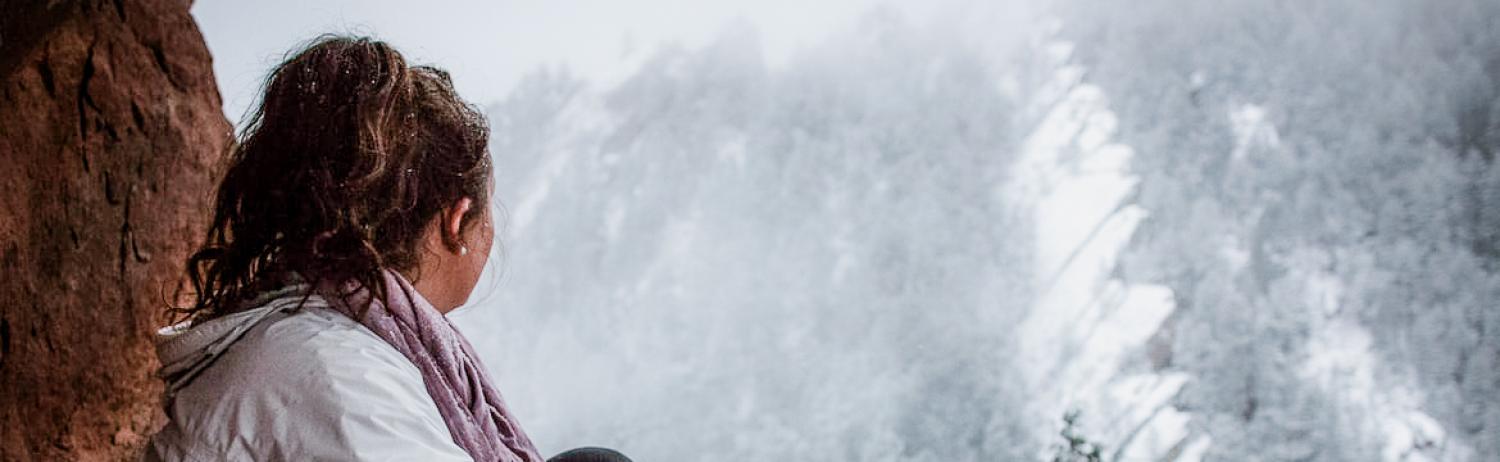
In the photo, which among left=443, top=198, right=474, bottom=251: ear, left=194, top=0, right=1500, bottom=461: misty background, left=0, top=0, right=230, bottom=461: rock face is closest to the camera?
left=443, top=198, right=474, bottom=251: ear

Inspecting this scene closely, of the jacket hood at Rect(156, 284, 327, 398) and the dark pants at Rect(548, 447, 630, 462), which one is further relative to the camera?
the dark pants at Rect(548, 447, 630, 462)

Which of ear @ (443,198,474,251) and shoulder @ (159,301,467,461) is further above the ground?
ear @ (443,198,474,251)

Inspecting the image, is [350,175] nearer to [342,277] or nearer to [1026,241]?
[342,277]

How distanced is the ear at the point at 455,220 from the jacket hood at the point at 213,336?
0.09m

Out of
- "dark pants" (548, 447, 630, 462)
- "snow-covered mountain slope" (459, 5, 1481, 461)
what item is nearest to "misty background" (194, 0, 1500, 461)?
"snow-covered mountain slope" (459, 5, 1481, 461)

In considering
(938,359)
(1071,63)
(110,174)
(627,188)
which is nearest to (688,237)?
(627,188)

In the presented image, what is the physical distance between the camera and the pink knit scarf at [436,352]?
22.7 inches

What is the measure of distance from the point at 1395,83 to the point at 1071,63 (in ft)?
5.50

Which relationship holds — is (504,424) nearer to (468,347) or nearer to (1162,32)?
(468,347)

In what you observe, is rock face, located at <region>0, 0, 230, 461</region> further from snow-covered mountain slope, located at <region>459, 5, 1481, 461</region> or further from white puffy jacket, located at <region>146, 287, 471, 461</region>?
snow-covered mountain slope, located at <region>459, 5, 1481, 461</region>

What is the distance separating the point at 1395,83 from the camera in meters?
6.12

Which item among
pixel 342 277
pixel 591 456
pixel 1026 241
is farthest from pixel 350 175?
pixel 1026 241

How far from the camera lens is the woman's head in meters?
0.58

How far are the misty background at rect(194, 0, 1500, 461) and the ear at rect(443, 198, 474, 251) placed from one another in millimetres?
4747
